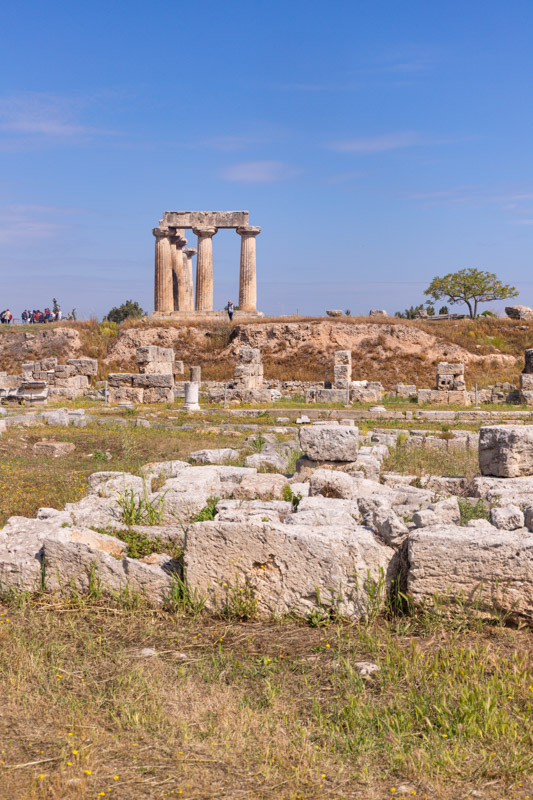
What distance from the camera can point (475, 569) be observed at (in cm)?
475

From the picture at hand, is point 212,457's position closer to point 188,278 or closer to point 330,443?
point 330,443

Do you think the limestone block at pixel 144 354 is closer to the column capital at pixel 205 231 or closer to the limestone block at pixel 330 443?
the column capital at pixel 205 231

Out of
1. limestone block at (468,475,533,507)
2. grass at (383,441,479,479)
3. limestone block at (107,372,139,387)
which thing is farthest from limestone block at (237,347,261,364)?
limestone block at (468,475,533,507)

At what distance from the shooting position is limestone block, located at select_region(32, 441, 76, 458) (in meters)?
14.2

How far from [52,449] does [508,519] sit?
1080 cm

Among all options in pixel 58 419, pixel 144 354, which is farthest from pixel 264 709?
pixel 144 354

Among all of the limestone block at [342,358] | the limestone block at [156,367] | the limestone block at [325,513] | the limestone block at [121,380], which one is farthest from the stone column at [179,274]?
the limestone block at [325,513]

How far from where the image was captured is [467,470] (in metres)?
11.1

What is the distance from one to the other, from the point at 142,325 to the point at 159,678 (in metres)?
41.3

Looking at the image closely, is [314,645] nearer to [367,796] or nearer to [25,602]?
[367,796]

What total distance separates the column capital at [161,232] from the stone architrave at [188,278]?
198 inches

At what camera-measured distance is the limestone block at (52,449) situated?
14.2 m

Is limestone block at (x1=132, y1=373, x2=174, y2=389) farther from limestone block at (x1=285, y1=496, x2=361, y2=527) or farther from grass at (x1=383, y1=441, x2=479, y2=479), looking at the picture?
limestone block at (x1=285, y1=496, x2=361, y2=527)

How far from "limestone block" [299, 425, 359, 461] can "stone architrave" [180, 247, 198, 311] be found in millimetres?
42130
